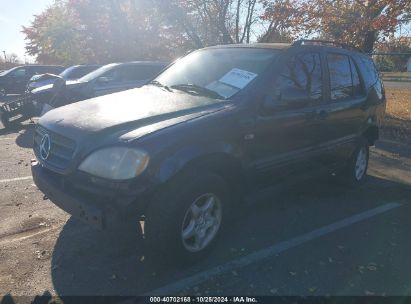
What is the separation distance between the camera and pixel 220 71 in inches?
170

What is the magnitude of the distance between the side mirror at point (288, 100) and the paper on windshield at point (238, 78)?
28cm

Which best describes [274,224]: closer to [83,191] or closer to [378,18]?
[83,191]

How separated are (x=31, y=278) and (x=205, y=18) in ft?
38.4

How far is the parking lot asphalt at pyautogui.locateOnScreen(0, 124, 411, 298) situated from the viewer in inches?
128

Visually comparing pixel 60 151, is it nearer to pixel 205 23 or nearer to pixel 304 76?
pixel 304 76

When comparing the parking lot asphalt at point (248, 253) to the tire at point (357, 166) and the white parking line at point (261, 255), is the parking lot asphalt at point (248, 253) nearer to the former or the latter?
the white parking line at point (261, 255)

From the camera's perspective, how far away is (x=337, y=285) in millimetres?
3322

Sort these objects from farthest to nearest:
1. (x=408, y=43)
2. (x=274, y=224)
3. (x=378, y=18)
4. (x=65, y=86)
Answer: (x=408, y=43) < (x=378, y=18) < (x=65, y=86) < (x=274, y=224)

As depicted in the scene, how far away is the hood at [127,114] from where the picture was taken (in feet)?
10.6

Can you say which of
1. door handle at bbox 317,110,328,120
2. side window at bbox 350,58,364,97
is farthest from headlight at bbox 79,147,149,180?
side window at bbox 350,58,364,97

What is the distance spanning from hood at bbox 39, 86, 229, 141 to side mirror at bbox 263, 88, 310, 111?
464 millimetres

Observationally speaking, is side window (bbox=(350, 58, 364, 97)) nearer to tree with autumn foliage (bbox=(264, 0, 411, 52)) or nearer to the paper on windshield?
the paper on windshield

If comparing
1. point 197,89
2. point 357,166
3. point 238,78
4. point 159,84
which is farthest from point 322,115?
point 159,84

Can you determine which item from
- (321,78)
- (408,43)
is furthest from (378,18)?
(321,78)
